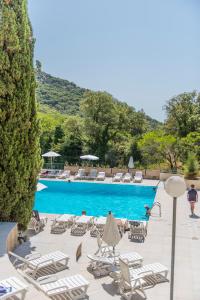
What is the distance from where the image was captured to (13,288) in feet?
19.6

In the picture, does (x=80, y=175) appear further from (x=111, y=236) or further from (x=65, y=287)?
(x=65, y=287)

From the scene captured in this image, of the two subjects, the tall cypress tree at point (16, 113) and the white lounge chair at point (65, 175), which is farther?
the white lounge chair at point (65, 175)

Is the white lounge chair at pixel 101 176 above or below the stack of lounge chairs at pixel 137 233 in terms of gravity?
above

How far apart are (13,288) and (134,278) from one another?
2.83m

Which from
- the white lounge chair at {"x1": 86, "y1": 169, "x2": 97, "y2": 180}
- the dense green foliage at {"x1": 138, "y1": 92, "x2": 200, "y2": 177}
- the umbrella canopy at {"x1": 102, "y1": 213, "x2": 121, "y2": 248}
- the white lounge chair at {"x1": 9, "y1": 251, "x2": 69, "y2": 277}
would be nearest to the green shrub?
the dense green foliage at {"x1": 138, "y1": 92, "x2": 200, "y2": 177}

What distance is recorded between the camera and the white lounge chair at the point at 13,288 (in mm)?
5809

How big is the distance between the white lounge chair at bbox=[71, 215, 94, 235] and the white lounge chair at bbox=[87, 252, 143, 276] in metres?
3.11

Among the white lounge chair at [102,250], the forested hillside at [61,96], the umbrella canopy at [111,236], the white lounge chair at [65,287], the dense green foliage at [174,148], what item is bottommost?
the white lounge chair at [65,287]

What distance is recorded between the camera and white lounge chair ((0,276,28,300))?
229 inches

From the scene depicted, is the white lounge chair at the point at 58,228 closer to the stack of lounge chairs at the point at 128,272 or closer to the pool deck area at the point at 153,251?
the pool deck area at the point at 153,251

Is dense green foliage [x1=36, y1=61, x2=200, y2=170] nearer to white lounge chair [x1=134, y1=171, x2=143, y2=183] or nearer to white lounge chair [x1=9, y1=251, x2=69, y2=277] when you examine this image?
white lounge chair [x1=134, y1=171, x2=143, y2=183]

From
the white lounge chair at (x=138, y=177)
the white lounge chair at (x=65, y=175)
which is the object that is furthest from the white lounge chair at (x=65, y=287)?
the white lounge chair at (x=65, y=175)

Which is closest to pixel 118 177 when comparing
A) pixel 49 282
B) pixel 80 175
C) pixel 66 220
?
pixel 80 175

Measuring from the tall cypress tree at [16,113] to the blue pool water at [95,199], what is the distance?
25.7ft
